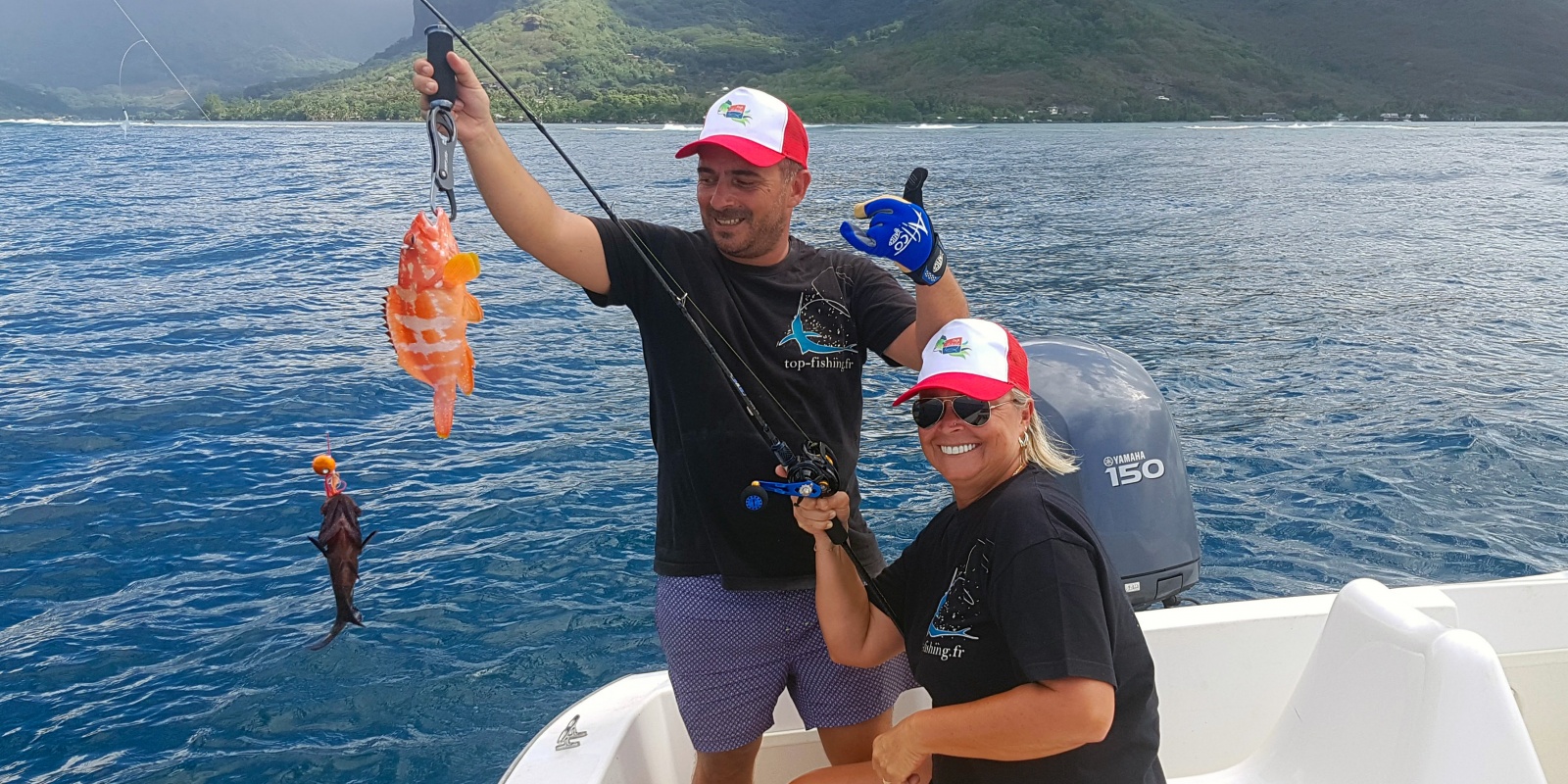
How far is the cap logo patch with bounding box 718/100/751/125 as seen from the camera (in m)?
2.69

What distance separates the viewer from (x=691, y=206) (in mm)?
27000

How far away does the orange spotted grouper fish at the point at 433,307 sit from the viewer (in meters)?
2.65

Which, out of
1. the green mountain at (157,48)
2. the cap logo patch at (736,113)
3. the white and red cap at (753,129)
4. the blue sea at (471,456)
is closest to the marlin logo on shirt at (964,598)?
the white and red cap at (753,129)

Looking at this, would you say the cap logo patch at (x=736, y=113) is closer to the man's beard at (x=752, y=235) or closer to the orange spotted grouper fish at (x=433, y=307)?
the man's beard at (x=752, y=235)

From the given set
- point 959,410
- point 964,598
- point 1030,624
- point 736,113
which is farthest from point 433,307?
point 1030,624

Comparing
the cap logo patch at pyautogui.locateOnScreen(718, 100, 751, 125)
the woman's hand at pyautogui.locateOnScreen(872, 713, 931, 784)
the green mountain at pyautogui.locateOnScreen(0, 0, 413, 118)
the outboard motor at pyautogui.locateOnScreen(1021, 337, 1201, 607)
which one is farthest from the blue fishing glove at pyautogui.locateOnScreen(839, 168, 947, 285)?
the green mountain at pyautogui.locateOnScreen(0, 0, 413, 118)

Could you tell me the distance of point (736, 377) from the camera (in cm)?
281

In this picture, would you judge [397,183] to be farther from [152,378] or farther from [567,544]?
[567,544]

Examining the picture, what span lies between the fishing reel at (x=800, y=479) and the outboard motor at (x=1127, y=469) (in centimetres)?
178

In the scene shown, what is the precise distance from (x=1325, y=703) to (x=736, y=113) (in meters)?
2.45

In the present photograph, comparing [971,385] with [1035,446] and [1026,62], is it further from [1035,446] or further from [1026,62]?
[1026,62]

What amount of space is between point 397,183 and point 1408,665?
32822 millimetres

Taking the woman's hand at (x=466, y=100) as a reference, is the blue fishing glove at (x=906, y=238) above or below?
below

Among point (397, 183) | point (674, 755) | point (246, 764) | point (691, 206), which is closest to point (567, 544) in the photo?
point (246, 764)
